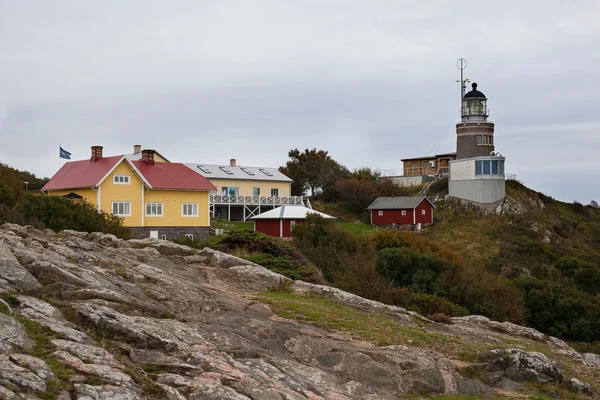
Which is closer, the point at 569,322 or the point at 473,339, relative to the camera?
the point at 473,339

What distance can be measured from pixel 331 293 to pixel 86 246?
724 centimetres

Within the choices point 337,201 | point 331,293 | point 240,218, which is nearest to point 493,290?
point 331,293

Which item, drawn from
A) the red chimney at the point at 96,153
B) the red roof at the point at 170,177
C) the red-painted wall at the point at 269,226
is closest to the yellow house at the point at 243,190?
the red-painted wall at the point at 269,226

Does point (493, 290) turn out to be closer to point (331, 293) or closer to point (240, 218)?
point (331, 293)

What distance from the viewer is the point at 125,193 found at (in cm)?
4669

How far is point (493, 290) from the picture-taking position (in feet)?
103

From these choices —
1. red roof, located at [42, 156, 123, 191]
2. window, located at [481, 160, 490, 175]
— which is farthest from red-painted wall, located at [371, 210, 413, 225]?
red roof, located at [42, 156, 123, 191]

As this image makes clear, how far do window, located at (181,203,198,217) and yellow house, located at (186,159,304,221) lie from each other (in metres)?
13.6

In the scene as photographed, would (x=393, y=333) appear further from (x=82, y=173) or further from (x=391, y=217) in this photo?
(x=391, y=217)

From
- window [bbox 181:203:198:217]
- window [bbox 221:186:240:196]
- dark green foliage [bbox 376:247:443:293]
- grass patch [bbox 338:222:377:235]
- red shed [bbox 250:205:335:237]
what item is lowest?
dark green foliage [bbox 376:247:443:293]

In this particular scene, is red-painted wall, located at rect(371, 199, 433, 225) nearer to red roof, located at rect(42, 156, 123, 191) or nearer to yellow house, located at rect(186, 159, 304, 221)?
yellow house, located at rect(186, 159, 304, 221)

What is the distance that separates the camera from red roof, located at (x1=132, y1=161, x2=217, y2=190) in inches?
1905

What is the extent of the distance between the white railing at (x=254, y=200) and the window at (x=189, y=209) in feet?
46.3

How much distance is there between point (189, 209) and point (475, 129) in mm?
35961
